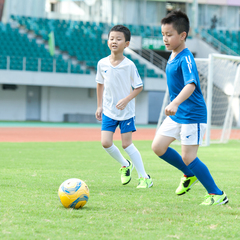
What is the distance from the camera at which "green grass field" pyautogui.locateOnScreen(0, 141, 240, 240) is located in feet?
9.48

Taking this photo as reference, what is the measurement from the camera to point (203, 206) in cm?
386

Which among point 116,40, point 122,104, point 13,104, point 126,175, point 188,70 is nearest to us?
point 188,70

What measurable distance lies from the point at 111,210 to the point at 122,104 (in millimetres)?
1594

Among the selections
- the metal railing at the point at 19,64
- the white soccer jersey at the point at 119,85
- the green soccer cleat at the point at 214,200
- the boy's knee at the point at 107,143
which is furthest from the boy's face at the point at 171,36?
the metal railing at the point at 19,64

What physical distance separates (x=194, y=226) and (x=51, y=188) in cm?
212

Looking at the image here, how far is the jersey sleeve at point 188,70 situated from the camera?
370 centimetres

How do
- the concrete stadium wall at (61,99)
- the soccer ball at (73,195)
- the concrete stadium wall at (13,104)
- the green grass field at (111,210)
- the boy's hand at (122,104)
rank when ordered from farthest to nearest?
the concrete stadium wall at (13,104) < the concrete stadium wall at (61,99) < the boy's hand at (122,104) < the soccer ball at (73,195) < the green grass field at (111,210)

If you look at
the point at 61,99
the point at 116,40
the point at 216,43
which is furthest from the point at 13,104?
the point at 116,40

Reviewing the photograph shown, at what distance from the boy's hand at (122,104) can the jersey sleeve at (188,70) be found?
1195mm

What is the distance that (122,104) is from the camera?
4824mm

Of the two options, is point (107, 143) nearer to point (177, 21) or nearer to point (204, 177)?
point (204, 177)

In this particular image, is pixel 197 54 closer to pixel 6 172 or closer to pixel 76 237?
pixel 6 172

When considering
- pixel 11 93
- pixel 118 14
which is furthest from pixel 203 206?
pixel 118 14

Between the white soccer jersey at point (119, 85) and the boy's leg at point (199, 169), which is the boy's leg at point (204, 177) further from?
the white soccer jersey at point (119, 85)
